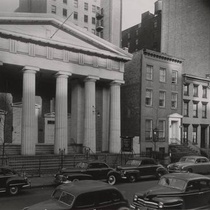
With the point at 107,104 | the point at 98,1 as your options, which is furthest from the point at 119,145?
the point at 98,1

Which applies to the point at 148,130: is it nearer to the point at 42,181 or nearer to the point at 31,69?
the point at 31,69

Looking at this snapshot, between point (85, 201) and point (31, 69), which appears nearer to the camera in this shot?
point (85, 201)

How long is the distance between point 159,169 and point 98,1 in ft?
180

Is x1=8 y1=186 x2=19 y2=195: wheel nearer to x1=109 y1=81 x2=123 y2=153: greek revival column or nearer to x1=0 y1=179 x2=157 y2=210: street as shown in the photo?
x1=0 y1=179 x2=157 y2=210: street

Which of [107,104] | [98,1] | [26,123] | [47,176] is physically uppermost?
[98,1]

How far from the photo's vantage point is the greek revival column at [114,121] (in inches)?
1235

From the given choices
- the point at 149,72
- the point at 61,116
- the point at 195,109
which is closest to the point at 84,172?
the point at 61,116

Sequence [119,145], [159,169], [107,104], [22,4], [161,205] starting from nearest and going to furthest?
[161,205], [159,169], [119,145], [107,104], [22,4]

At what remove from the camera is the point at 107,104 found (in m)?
33.8

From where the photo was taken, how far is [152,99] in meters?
36.1

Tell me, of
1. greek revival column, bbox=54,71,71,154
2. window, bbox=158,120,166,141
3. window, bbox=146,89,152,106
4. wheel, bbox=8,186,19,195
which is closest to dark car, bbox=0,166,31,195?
wheel, bbox=8,186,19,195

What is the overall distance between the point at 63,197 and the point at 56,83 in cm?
1947

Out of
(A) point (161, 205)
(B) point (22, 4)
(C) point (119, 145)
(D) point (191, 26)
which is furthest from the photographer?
(B) point (22, 4)

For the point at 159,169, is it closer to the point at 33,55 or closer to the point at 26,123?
the point at 26,123
